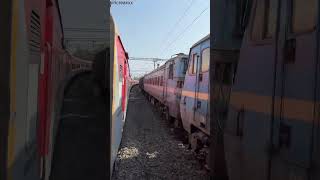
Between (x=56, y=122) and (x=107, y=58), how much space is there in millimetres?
840

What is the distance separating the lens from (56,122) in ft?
9.71

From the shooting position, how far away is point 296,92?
2.81 metres

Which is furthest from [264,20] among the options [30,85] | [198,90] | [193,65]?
[193,65]

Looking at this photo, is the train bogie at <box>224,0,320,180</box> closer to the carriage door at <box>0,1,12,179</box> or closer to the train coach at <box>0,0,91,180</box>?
the train coach at <box>0,0,91,180</box>

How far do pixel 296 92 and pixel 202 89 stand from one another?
21.1 feet

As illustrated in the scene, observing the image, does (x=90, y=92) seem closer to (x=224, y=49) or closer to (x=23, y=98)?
(x=23, y=98)

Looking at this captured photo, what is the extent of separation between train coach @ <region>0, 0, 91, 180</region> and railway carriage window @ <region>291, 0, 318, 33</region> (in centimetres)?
165

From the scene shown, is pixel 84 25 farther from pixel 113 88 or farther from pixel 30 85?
pixel 113 88

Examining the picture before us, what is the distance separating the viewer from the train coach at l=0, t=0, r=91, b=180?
171cm

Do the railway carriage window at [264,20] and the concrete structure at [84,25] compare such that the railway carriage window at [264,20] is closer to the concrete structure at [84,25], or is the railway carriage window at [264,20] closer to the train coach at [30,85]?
the concrete structure at [84,25]

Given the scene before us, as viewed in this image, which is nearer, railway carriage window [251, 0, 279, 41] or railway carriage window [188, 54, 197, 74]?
railway carriage window [251, 0, 279, 41]

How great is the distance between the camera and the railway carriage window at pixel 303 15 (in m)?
2.69

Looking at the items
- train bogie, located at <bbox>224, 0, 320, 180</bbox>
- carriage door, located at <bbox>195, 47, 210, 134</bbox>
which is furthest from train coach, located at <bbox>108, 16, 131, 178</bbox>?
carriage door, located at <bbox>195, 47, 210, 134</bbox>

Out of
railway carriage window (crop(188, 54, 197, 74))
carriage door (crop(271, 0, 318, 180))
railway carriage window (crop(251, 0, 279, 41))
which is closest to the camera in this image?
carriage door (crop(271, 0, 318, 180))
